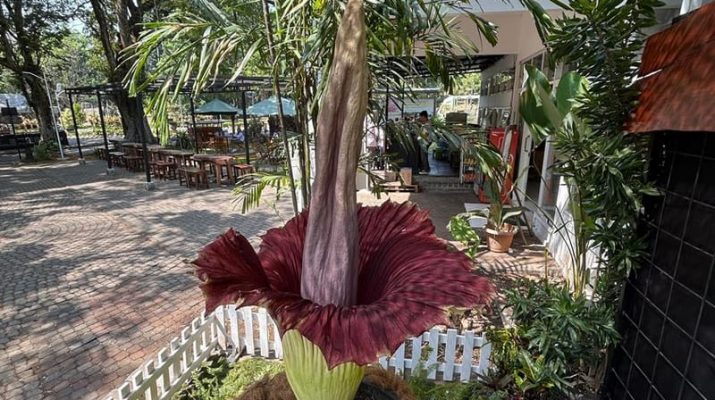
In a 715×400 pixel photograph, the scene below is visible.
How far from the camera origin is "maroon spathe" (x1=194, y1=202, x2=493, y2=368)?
54cm

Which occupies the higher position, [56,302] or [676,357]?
[676,357]

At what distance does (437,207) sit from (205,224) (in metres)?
3.43

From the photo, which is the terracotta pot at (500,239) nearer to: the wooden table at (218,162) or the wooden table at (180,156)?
the wooden table at (218,162)

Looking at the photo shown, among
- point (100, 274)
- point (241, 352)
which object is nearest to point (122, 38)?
point (100, 274)

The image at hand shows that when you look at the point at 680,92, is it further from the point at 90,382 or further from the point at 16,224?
the point at 16,224

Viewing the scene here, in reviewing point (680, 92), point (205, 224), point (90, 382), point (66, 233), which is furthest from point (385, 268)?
point (66, 233)

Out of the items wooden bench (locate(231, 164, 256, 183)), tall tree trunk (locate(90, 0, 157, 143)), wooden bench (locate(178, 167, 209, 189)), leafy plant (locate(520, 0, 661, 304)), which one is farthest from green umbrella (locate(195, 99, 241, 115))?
leafy plant (locate(520, 0, 661, 304))

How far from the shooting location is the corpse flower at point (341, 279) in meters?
0.55

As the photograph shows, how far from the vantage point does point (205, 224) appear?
548 cm

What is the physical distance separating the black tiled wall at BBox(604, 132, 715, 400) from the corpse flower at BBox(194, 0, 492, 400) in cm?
84

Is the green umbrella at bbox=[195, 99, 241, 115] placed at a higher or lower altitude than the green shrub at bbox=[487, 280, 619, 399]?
higher

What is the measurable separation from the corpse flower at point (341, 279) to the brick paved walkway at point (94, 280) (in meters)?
0.19

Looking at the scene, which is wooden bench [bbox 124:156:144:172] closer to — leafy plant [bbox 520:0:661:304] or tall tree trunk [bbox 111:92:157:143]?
tall tree trunk [bbox 111:92:157:143]

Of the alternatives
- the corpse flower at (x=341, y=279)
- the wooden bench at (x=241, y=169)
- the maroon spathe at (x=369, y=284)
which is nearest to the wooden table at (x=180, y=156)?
the wooden bench at (x=241, y=169)
